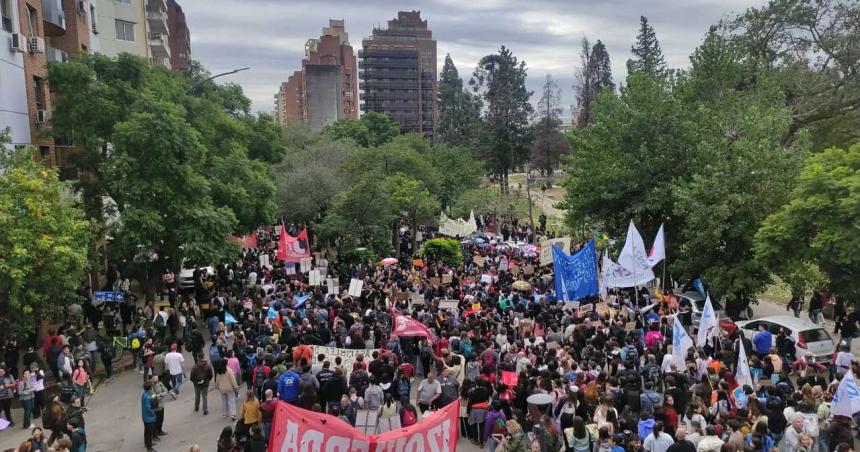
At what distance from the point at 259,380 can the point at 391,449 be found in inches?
238

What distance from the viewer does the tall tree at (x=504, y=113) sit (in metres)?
71.9

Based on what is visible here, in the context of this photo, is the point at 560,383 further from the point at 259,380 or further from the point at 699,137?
the point at 699,137

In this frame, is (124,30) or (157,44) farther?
(157,44)

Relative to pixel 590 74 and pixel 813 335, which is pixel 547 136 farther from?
pixel 813 335

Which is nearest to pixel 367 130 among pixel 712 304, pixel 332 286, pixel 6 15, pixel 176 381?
pixel 332 286

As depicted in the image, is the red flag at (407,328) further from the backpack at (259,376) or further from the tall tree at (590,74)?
the tall tree at (590,74)

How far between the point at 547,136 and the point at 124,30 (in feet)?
168

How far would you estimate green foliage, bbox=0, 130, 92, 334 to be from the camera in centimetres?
1522

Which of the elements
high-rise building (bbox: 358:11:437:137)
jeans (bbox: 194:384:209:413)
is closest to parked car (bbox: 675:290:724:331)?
jeans (bbox: 194:384:209:413)

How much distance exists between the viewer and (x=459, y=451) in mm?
12570

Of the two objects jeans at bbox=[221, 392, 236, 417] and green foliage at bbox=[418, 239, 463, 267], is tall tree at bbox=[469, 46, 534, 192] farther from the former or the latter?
jeans at bbox=[221, 392, 236, 417]

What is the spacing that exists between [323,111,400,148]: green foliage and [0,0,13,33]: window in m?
50.0

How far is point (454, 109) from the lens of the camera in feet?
306

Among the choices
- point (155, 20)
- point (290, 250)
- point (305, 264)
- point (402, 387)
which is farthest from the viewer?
point (155, 20)
